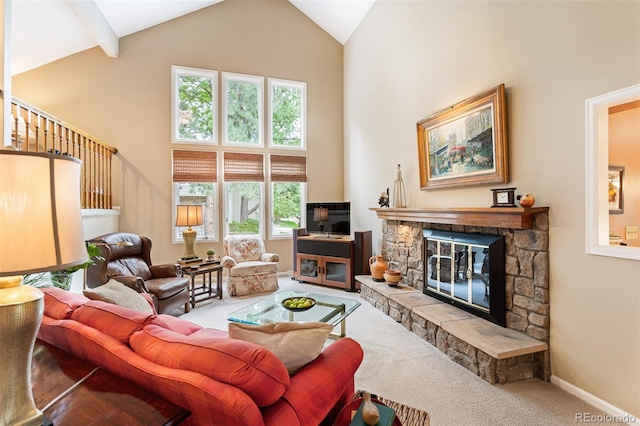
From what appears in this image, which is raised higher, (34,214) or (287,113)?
(287,113)

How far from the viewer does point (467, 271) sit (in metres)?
3.09

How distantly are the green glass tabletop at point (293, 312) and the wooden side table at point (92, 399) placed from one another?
4.41 ft

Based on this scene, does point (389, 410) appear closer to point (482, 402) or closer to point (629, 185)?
point (482, 402)

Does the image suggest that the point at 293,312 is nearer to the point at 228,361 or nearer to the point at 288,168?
the point at 228,361

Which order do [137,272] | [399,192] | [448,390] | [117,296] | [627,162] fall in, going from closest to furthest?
1. [117,296]
2. [448,390]
3. [627,162]
4. [137,272]
5. [399,192]

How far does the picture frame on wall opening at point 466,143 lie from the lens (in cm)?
273

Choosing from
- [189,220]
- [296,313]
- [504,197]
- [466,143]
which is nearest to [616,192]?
[504,197]

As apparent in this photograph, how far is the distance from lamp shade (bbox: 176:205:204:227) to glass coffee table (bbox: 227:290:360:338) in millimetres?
1946

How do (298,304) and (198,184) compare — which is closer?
(298,304)

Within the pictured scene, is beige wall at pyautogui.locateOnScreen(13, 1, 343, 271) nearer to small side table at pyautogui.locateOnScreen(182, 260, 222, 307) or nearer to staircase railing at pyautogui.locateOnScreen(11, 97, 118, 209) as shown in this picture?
staircase railing at pyautogui.locateOnScreen(11, 97, 118, 209)

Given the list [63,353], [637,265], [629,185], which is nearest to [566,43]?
[629,185]

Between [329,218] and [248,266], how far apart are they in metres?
1.56

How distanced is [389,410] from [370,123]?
4.56 metres

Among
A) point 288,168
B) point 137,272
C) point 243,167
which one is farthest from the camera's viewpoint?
point 288,168
